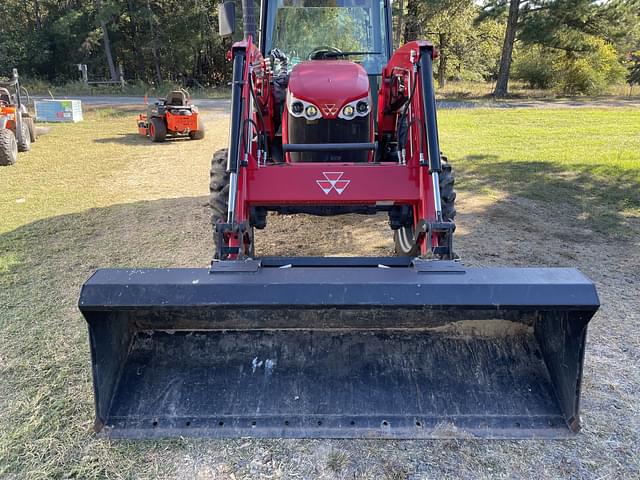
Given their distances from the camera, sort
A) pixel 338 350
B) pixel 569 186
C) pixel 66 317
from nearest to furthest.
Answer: pixel 338 350, pixel 66 317, pixel 569 186

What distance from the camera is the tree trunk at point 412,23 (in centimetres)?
2603

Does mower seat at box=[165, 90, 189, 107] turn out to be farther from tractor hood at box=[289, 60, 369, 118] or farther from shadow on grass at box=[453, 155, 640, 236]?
tractor hood at box=[289, 60, 369, 118]

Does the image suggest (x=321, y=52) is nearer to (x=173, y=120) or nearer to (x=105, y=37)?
(x=173, y=120)

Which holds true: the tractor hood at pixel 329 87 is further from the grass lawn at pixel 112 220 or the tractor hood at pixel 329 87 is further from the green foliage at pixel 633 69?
the green foliage at pixel 633 69

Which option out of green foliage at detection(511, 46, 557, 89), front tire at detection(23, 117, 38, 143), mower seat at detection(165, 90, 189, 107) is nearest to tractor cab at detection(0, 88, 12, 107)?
front tire at detection(23, 117, 38, 143)

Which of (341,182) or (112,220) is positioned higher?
(341,182)

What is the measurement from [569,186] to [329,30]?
4804 millimetres

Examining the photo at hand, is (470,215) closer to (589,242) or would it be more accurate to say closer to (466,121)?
(589,242)

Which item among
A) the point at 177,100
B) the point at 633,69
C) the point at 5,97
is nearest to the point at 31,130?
the point at 5,97

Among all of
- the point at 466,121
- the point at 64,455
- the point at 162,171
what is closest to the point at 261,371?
the point at 64,455

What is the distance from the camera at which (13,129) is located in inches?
413

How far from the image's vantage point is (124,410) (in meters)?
2.60

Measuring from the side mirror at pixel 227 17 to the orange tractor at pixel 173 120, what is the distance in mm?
8905

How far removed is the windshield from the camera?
4531 mm
